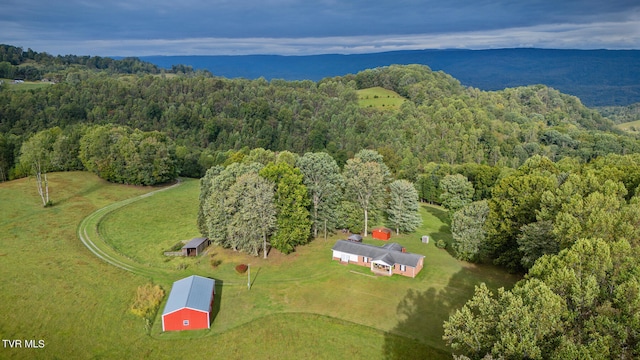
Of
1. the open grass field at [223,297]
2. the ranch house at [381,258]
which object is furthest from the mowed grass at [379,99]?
the ranch house at [381,258]

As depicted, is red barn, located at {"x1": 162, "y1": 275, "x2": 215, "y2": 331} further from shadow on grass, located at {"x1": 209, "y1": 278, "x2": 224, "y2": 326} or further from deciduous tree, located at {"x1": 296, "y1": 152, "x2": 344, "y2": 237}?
deciduous tree, located at {"x1": 296, "y1": 152, "x2": 344, "y2": 237}

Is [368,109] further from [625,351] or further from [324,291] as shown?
[625,351]

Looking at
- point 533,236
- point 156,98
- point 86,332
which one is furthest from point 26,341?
point 156,98

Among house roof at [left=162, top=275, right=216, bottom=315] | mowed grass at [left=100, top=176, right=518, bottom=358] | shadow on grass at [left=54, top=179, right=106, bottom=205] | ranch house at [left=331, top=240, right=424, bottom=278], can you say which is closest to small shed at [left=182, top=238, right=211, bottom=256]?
mowed grass at [left=100, top=176, right=518, bottom=358]

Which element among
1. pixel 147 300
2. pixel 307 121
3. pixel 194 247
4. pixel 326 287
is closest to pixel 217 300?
pixel 147 300

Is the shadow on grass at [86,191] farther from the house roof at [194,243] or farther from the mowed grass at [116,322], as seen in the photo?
the house roof at [194,243]

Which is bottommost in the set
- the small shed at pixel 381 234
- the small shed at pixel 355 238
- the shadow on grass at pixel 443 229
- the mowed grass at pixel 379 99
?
the shadow on grass at pixel 443 229
